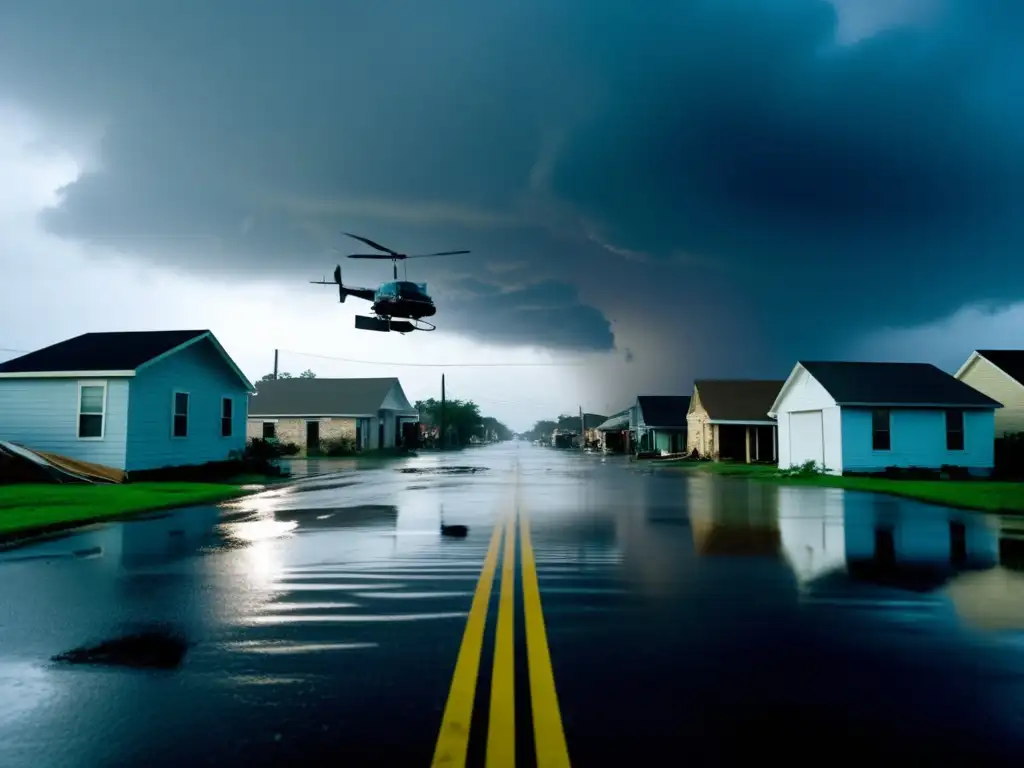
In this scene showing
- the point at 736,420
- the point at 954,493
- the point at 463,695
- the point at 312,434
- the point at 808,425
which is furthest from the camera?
the point at 312,434

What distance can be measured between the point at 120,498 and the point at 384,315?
2398 centimetres

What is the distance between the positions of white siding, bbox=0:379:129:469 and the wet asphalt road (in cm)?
1304

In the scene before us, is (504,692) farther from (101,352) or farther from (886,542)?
(101,352)

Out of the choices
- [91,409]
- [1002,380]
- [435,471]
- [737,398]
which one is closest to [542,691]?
[91,409]

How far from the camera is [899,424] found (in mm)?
33281

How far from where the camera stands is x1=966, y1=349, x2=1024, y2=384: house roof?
136 feet

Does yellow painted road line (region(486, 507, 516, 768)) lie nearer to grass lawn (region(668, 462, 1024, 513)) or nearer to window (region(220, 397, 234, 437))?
grass lawn (region(668, 462, 1024, 513))

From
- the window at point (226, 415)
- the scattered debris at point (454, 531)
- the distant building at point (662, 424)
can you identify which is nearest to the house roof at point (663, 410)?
the distant building at point (662, 424)

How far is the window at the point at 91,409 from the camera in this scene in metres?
24.3

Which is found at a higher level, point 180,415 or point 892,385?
point 892,385

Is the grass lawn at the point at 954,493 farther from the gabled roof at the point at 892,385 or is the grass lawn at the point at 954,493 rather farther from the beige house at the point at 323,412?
the beige house at the point at 323,412

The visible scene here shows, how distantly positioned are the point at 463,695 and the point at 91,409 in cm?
2414

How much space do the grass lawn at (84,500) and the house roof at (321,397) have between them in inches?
1578

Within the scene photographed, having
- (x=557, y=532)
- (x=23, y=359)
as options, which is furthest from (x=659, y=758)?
(x=23, y=359)
